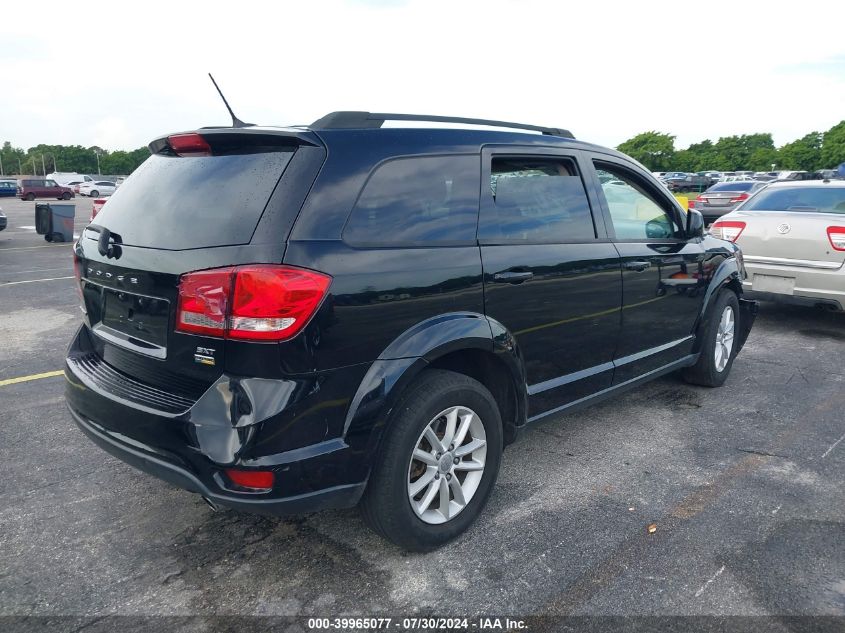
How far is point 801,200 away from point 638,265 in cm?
437

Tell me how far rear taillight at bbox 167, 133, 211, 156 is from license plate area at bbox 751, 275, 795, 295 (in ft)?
19.2

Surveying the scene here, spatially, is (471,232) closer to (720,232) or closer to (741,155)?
(720,232)

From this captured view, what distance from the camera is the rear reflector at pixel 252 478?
2361 millimetres

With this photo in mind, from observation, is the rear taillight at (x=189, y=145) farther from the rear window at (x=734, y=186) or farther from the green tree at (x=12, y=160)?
the green tree at (x=12, y=160)

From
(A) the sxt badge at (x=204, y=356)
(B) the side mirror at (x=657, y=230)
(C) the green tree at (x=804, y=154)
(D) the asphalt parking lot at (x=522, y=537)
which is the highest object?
(C) the green tree at (x=804, y=154)

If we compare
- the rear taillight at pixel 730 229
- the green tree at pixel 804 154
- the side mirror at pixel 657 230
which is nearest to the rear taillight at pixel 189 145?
the side mirror at pixel 657 230

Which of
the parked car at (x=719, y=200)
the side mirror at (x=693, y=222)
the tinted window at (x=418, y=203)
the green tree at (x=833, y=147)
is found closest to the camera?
the tinted window at (x=418, y=203)

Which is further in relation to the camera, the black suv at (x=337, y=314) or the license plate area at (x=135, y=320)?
the license plate area at (x=135, y=320)

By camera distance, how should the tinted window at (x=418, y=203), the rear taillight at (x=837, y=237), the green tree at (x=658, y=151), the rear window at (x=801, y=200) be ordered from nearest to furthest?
the tinted window at (x=418, y=203)
the rear taillight at (x=837, y=237)
the rear window at (x=801, y=200)
the green tree at (x=658, y=151)

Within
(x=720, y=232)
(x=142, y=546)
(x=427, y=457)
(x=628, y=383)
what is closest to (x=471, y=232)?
(x=427, y=457)

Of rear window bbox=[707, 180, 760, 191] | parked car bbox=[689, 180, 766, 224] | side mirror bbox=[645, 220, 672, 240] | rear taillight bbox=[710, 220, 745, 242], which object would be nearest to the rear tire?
side mirror bbox=[645, 220, 672, 240]

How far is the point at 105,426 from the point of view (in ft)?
8.96

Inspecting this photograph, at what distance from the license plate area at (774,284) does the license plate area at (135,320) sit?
20.0 feet

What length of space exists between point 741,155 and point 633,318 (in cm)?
7096
